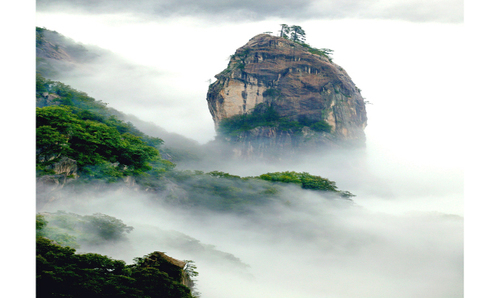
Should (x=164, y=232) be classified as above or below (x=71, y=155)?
below

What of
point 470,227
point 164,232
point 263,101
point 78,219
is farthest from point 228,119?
point 470,227

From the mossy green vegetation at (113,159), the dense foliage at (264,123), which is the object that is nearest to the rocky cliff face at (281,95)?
the dense foliage at (264,123)

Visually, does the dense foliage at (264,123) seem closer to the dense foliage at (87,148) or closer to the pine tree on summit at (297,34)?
the pine tree on summit at (297,34)

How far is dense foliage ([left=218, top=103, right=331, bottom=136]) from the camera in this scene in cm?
5672

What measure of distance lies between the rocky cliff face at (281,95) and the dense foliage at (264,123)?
144 mm

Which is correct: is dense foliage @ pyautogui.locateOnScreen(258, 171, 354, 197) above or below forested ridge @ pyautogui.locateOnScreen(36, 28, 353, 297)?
above

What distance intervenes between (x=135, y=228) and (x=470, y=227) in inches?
544

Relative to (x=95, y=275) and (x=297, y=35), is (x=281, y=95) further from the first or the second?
(x=95, y=275)

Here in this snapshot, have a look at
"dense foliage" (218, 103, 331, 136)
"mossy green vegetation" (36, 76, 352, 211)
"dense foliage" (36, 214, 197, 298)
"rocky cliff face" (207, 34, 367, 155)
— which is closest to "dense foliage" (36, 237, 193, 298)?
"dense foliage" (36, 214, 197, 298)

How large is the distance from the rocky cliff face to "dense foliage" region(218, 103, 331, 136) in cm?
14

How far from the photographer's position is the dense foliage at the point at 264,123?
56.7 m

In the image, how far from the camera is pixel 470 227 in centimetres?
1017

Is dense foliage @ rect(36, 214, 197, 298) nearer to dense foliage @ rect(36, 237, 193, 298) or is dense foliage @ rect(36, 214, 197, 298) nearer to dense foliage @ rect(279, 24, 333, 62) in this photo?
dense foliage @ rect(36, 237, 193, 298)

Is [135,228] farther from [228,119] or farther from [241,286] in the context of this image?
[228,119]
